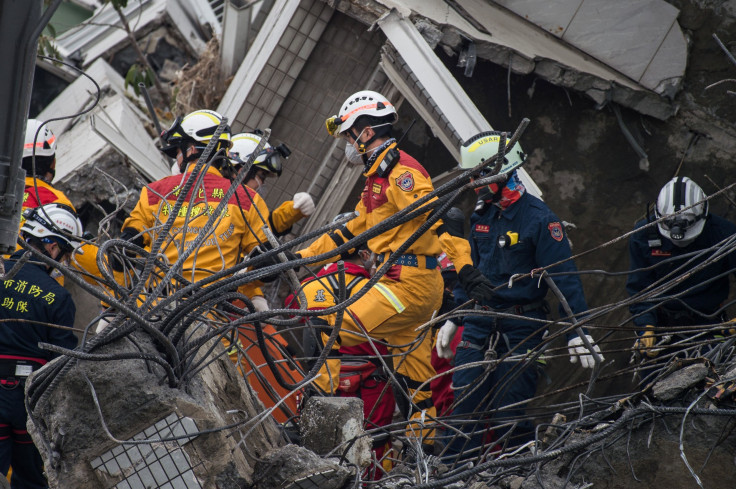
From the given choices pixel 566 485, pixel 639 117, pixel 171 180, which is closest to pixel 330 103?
pixel 171 180

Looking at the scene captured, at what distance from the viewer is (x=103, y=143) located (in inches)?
275

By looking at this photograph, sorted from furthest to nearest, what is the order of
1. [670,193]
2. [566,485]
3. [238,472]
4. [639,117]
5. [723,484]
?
[639,117]
[670,193]
[566,485]
[723,484]
[238,472]

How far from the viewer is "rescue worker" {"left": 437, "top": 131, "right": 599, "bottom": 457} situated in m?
4.91

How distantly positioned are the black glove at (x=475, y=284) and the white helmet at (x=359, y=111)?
4.37ft

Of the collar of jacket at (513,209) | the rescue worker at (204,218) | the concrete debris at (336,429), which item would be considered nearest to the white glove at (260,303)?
the rescue worker at (204,218)

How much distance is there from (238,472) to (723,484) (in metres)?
2.09

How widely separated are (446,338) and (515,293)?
2.23ft

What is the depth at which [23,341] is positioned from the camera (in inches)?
188

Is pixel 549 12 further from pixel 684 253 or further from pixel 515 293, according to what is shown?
pixel 515 293

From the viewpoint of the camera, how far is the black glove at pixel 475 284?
4.89 metres

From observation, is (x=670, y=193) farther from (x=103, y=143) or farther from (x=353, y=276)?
(x=103, y=143)

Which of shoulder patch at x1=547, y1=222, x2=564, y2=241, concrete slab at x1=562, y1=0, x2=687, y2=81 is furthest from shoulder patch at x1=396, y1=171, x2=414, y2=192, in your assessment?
concrete slab at x1=562, y1=0, x2=687, y2=81

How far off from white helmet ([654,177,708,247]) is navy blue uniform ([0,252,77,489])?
13.3ft

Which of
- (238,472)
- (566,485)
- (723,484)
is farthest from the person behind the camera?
(566,485)
